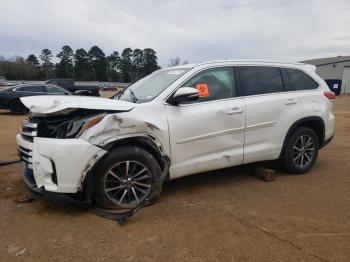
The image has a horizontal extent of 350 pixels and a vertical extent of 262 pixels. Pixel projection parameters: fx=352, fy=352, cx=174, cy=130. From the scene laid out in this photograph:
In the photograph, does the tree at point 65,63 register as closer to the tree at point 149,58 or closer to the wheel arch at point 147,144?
the tree at point 149,58

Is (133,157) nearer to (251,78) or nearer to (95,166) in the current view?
(95,166)

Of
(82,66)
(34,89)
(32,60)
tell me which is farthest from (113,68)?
(34,89)

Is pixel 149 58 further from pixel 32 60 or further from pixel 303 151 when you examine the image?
pixel 303 151

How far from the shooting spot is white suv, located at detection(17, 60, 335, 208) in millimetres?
3811

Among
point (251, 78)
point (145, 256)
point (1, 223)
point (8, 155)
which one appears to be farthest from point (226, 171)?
point (8, 155)

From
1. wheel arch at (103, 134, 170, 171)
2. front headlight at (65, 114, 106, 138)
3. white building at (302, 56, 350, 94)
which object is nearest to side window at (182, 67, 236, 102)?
wheel arch at (103, 134, 170, 171)

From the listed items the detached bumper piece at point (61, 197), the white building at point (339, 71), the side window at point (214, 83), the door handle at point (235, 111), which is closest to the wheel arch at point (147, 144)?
the detached bumper piece at point (61, 197)

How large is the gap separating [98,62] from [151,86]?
87957mm

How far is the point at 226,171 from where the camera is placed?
5.84 meters

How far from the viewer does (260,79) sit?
17.1 ft

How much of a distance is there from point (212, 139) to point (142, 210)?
50.5 inches

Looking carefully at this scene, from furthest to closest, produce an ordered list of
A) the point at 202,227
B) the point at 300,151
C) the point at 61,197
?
the point at 300,151, the point at 61,197, the point at 202,227

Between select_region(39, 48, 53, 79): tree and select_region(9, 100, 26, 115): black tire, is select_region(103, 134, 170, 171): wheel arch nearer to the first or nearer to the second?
select_region(9, 100, 26, 115): black tire

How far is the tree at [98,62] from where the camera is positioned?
8844 cm
